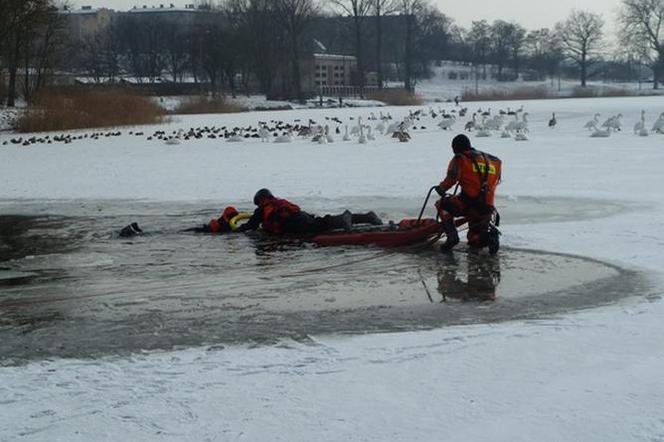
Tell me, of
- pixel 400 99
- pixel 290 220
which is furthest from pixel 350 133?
pixel 400 99

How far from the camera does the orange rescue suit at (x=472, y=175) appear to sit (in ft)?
31.8

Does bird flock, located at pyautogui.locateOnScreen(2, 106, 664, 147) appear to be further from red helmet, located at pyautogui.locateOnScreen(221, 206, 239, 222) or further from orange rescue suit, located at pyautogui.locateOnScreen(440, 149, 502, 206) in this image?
orange rescue suit, located at pyautogui.locateOnScreen(440, 149, 502, 206)

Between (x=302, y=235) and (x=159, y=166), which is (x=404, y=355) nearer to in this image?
(x=302, y=235)

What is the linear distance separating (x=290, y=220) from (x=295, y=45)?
73.2 meters

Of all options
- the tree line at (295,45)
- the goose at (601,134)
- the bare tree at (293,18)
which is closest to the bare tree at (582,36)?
the tree line at (295,45)

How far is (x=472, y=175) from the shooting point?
972 centimetres

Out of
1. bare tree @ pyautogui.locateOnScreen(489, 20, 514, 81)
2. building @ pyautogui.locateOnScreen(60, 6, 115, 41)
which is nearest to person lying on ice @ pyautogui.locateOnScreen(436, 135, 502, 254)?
bare tree @ pyautogui.locateOnScreen(489, 20, 514, 81)

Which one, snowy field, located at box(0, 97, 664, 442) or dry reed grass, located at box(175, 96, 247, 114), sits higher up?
dry reed grass, located at box(175, 96, 247, 114)

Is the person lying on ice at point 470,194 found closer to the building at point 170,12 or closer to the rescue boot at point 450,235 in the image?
the rescue boot at point 450,235

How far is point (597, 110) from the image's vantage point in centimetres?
4828

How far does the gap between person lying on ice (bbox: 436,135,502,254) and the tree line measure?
40.0 m

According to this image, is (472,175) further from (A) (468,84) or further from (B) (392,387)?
(A) (468,84)

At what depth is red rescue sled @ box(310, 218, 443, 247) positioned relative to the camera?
10.2 metres

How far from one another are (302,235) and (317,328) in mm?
4365
